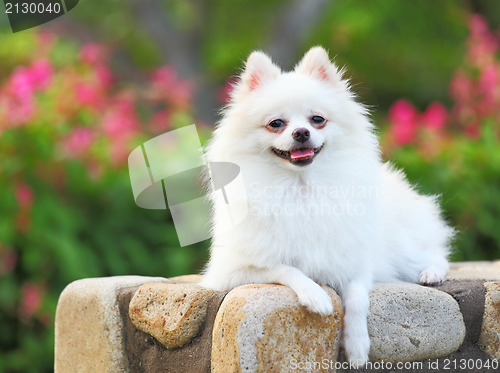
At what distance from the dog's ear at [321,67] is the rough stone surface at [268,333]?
1055mm

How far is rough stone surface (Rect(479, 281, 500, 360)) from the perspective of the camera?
2895 mm

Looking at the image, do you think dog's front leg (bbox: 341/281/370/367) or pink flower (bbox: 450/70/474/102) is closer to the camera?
dog's front leg (bbox: 341/281/370/367)

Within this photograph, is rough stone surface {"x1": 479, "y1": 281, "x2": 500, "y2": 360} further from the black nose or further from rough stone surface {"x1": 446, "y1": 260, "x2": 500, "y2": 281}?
the black nose

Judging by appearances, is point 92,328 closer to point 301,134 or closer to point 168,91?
point 301,134

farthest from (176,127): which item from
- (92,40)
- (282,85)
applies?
(92,40)

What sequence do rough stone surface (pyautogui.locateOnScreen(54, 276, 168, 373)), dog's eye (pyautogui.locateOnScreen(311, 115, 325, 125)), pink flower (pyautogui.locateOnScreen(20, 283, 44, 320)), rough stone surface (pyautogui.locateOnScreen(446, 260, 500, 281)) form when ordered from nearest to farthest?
dog's eye (pyautogui.locateOnScreen(311, 115, 325, 125)) < rough stone surface (pyautogui.locateOnScreen(54, 276, 168, 373)) < rough stone surface (pyautogui.locateOnScreen(446, 260, 500, 281)) < pink flower (pyautogui.locateOnScreen(20, 283, 44, 320))

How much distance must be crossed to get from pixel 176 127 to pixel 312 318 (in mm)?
3902

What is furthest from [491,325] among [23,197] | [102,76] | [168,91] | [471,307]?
[102,76]

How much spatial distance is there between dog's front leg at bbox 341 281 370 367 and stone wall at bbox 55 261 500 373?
1.5 inches

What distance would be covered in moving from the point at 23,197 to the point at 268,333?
2.99m

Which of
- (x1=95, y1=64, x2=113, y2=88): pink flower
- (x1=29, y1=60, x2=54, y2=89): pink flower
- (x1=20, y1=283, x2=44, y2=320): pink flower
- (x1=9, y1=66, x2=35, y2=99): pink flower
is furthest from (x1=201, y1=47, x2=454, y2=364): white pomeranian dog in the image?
(x1=95, y1=64, x2=113, y2=88): pink flower

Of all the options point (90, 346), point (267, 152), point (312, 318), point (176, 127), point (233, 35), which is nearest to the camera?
point (312, 318)

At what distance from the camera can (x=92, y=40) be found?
40.0ft

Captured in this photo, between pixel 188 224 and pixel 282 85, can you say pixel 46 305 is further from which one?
pixel 282 85
